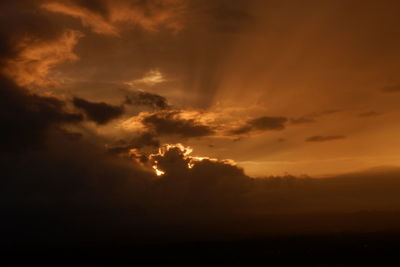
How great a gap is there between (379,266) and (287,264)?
134ft

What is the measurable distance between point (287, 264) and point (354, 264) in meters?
30.5

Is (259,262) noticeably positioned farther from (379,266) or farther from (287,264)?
(379,266)

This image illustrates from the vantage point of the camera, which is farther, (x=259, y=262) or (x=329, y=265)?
(x=259, y=262)

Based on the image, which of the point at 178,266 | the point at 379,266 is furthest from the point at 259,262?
the point at 379,266

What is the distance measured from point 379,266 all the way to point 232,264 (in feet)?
223

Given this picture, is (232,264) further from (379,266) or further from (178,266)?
(379,266)

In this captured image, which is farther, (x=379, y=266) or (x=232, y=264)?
(x=232, y=264)

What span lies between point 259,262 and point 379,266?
5701 centimetres

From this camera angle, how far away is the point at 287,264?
618ft

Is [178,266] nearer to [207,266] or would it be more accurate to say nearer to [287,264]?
[207,266]

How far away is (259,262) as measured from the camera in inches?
7859

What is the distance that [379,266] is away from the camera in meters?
170

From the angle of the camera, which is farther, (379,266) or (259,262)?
(259,262)

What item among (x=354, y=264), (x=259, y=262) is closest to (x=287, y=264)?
(x=259, y=262)
